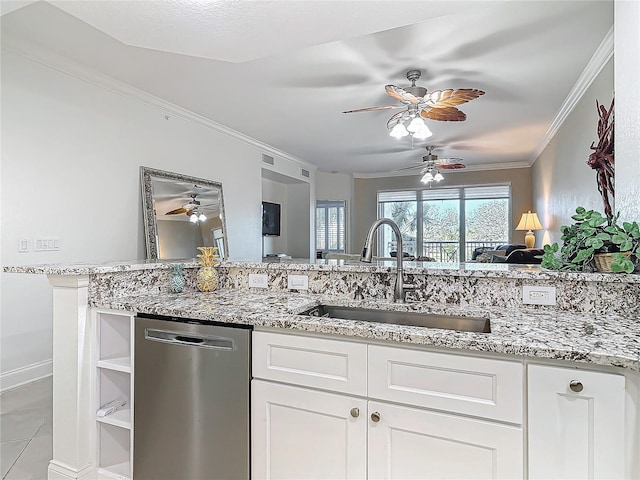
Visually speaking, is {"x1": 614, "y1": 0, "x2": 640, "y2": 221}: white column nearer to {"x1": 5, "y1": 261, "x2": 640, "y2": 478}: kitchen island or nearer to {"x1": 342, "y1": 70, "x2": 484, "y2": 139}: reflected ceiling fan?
{"x1": 5, "y1": 261, "x2": 640, "y2": 478}: kitchen island

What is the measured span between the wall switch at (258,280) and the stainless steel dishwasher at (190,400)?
1.99ft

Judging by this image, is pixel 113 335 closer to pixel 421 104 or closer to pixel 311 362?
pixel 311 362

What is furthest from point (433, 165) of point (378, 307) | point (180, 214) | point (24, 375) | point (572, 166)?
point (24, 375)

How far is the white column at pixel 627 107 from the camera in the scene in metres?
1.62

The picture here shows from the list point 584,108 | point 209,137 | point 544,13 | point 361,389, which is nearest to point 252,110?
point 209,137

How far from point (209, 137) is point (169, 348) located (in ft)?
12.9

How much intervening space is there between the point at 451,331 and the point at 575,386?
0.34m

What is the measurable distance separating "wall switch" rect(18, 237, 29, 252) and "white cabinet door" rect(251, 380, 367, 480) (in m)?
2.57

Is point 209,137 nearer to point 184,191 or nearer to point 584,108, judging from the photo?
point 184,191

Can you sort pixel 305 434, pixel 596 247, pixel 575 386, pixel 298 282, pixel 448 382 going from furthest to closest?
1. pixel 298 282
2. pixel 596 247
3. pixel 305 434
4. pixel 448 382
5. pixel 575 386

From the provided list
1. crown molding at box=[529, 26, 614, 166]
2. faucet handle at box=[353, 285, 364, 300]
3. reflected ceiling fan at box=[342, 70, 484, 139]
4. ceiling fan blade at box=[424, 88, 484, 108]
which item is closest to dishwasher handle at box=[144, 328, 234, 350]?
faucet handle at box=[353, 285, 364, 300]

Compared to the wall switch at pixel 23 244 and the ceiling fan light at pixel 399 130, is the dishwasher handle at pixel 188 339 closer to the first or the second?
the wall switch at pixel 23 244

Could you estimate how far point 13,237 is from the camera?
9.36 feet

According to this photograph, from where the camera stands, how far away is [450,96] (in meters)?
3.11
